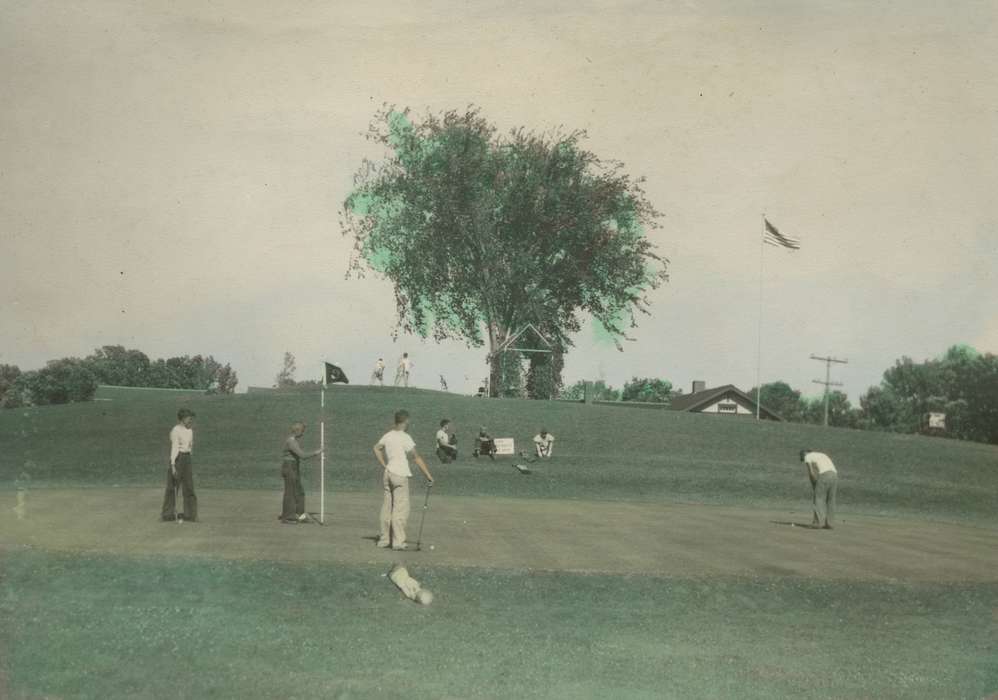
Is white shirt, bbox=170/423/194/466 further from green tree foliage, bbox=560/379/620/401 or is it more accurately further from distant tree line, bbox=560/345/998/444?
green tree foliage, bbox=560/379/620/401

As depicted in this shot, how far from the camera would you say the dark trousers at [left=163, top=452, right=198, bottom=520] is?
18094 millimetres

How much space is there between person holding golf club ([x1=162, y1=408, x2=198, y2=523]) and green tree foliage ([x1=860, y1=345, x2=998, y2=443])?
8086cm

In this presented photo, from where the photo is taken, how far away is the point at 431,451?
125 ft

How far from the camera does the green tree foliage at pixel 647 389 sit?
156m

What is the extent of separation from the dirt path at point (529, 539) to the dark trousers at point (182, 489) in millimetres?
361

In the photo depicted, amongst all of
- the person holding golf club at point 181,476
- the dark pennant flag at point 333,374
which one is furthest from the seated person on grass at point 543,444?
the person holding golf club at point 181,476

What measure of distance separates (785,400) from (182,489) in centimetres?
15722

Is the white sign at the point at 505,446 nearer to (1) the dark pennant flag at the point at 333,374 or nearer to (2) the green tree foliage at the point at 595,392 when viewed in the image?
(1) the dark pennant flag at the point at 333,374

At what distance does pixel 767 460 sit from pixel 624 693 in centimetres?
3216

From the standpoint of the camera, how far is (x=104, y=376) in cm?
10825

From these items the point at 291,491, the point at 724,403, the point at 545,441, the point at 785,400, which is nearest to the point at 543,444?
the point at 545,441

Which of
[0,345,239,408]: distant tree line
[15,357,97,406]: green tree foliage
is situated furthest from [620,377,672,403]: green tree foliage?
[15,357,97,406]: green tree foliage

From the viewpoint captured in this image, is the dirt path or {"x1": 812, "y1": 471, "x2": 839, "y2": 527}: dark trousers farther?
{"x1": 812, "y1": 471, "x2": 839, "y2": 527}: dark trousers

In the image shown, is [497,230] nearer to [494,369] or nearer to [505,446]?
[494,369]
